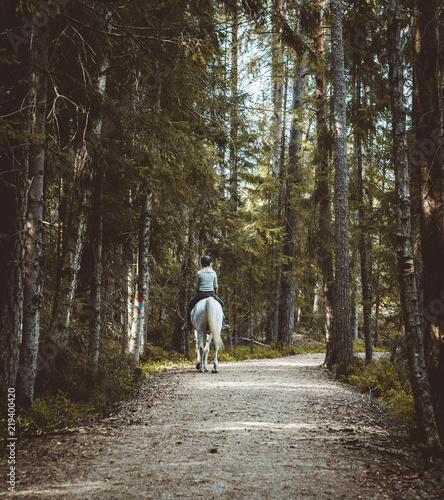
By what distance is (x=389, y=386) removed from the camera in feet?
30.6

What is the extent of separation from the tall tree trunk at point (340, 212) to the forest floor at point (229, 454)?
359 cm

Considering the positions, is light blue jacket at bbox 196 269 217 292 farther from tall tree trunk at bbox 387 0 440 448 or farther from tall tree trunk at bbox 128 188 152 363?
tall tree trunk at bbox 387 0 440 448

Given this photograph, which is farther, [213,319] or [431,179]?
[213,319]

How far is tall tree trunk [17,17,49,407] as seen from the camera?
6.25 meters

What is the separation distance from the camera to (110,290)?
12.3 metres

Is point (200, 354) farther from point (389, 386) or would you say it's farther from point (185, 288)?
point (389, 386)

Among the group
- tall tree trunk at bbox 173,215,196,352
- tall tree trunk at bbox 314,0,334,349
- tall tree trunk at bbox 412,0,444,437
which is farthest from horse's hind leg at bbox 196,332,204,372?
tall tree trunk at bbox 412,0,444,437

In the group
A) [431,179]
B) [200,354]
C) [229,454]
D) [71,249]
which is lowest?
[229,454]

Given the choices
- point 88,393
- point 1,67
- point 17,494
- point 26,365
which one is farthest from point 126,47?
point 17,494

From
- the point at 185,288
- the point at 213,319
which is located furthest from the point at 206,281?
the point at 185,288

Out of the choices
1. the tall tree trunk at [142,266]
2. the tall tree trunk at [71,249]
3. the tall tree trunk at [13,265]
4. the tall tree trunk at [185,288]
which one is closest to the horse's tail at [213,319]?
the tall tree trunk at [142,266]

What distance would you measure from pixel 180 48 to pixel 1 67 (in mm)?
2783

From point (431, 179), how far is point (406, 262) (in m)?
1.13

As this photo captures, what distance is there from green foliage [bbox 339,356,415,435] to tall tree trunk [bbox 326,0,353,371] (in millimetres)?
750
